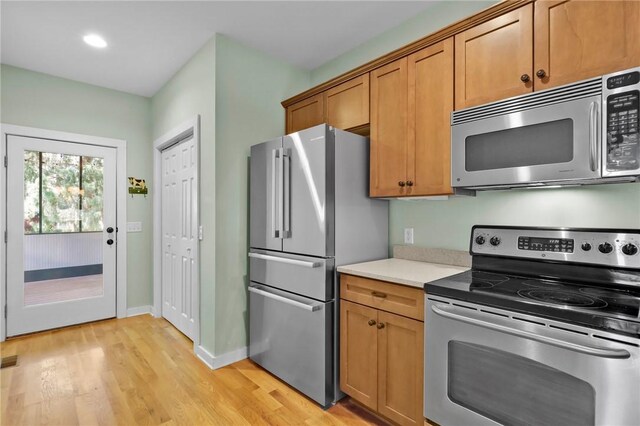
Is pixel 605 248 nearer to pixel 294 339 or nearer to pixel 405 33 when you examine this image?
pixel 294 339

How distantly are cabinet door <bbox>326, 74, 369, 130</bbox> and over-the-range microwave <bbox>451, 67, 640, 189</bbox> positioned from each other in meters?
0.75

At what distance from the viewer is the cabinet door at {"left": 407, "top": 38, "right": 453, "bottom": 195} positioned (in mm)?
1911

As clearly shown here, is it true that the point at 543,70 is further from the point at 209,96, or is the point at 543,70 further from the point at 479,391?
the point at 209,96

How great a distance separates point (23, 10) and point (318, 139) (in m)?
2.38

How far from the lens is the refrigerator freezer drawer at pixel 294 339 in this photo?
209cm

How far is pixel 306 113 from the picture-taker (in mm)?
2889

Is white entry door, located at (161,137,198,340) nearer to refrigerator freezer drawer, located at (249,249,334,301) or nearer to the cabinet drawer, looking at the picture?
refrigerator freezer drawer, located at (249,249,334,301)

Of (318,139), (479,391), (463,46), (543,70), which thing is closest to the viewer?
(479,391)

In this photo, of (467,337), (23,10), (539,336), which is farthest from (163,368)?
(23,10)

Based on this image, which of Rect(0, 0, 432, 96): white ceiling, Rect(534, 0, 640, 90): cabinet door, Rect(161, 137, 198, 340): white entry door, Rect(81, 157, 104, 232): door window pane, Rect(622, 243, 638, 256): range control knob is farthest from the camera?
Rect(81, 157, 104, 232): door window pane

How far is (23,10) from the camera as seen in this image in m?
2.35

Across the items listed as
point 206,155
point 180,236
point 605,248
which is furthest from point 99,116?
point 605,248

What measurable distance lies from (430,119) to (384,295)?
1.11 meters

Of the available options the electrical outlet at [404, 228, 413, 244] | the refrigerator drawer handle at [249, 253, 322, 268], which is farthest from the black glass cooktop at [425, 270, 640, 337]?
the refrigerator drawer handle at [249, 253, 322, 268]
